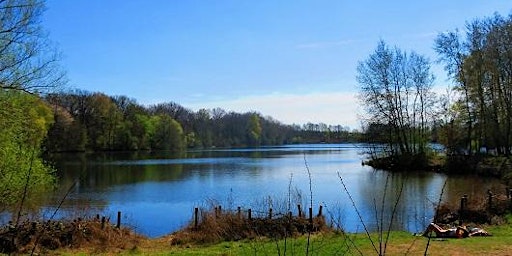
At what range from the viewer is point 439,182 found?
35.9m

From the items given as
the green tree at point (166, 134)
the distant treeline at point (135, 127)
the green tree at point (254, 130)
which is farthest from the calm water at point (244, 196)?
the green tree at point (254, 130)

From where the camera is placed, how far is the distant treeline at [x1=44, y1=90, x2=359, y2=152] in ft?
305

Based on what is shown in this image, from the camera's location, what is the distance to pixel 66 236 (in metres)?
15.5

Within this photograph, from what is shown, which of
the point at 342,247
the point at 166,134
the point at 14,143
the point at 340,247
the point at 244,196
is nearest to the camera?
the point at 340,247

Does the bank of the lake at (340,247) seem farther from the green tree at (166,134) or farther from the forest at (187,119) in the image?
the green tree at (166,134)

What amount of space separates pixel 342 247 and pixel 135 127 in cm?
9825

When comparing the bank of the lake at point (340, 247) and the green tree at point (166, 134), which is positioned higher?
the green tree at point (166, 134)

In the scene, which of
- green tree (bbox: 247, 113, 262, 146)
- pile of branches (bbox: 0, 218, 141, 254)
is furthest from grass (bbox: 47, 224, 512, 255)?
green tree (bbox: 247, 113, 262, 146)

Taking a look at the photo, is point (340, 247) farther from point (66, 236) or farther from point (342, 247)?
point (66, 236)

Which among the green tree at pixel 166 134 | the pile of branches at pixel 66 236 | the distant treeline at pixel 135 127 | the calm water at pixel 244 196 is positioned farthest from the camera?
the green tree at pixel 166 134

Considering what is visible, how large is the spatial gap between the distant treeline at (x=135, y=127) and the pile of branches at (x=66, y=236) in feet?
133

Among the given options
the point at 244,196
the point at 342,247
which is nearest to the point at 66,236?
the point at 342,247

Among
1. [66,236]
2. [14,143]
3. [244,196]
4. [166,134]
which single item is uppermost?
[166,134]

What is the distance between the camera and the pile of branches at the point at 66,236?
47.1 feet
